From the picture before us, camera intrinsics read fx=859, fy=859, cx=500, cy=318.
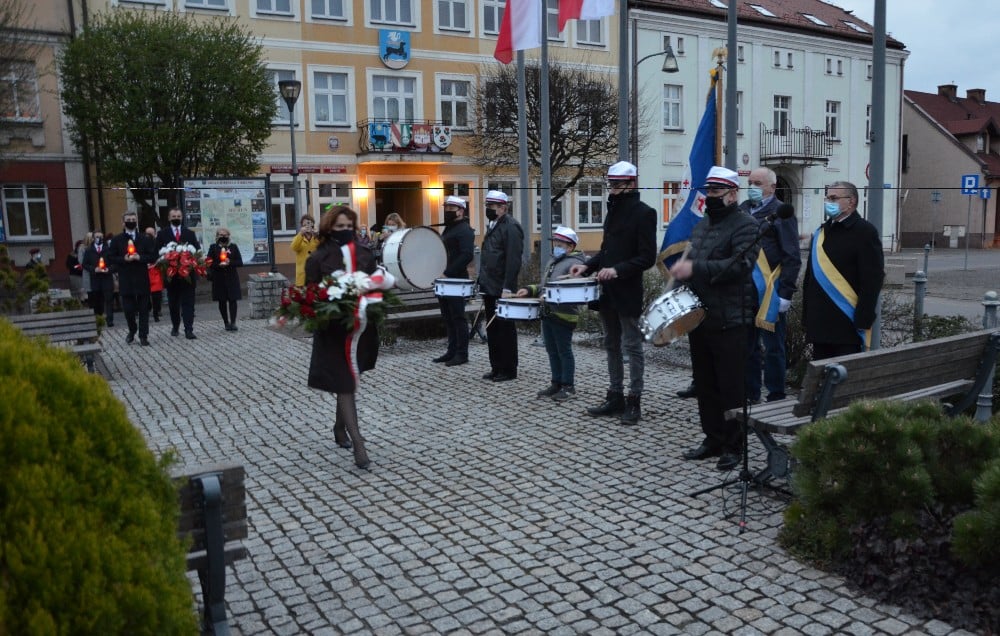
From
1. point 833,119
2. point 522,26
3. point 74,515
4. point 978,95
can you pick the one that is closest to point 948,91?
point 978,95

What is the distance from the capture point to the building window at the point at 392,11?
31.1 m

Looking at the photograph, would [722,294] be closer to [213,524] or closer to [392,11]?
[213,524]

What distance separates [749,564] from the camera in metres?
4.46

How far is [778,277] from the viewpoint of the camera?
24.1 ft

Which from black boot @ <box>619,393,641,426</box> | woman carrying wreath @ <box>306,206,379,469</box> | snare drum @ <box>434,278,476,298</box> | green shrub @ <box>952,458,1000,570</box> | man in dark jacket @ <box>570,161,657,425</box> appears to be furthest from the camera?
snare drum @ <box>434,278,476,298</box>

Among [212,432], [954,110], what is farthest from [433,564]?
[954,110]

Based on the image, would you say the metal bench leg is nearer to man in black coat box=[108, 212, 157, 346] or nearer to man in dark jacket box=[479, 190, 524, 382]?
man in dark jacket box=[479, 190, 524, 382]

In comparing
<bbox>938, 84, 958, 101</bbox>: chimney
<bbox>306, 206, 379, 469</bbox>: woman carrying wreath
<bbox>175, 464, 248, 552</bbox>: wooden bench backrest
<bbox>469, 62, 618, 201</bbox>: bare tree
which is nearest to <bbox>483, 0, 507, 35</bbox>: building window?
<bbox>469, 62, 618, 201</bbox>: bare tree

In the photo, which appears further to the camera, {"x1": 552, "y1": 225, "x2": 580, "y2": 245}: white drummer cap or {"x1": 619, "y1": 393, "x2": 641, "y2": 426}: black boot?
{"x1": 552, "y1": 225, "x2": 580, "y2": 245}: white drummer cap

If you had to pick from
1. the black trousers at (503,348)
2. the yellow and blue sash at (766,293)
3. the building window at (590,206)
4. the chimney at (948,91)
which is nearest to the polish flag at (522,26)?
the black trousers at (503,348)

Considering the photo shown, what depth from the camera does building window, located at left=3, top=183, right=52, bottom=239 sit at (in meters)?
25.6

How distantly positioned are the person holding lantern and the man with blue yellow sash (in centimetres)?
1043

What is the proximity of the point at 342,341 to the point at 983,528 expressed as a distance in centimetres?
428

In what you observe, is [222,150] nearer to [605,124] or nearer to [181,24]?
[181,24]
